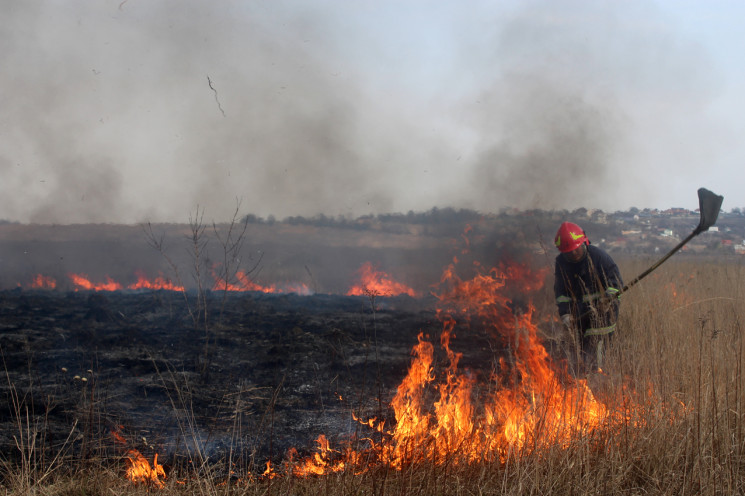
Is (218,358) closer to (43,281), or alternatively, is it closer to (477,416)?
(477,416)

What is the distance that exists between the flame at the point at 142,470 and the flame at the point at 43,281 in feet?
58.6

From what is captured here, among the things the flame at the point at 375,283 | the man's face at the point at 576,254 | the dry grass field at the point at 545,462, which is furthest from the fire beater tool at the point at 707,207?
the flame at the point at 375,283

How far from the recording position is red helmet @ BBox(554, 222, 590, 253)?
5762mm

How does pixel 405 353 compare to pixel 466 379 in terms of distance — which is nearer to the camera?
pixel 466 379

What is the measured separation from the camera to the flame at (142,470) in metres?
3.36

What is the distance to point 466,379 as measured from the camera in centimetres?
591

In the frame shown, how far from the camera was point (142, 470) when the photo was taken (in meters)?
3.59

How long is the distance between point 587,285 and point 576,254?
1.41 feet

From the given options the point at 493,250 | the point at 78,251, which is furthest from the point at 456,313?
the point at 78,251

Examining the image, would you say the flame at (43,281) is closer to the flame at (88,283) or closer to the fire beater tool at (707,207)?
the flame at (88,283)

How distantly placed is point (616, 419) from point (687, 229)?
56.1 feet

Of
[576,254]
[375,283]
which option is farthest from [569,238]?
[375,283]

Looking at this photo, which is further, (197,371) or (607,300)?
(197,371)

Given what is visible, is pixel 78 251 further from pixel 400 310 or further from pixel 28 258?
pixel 400 310
